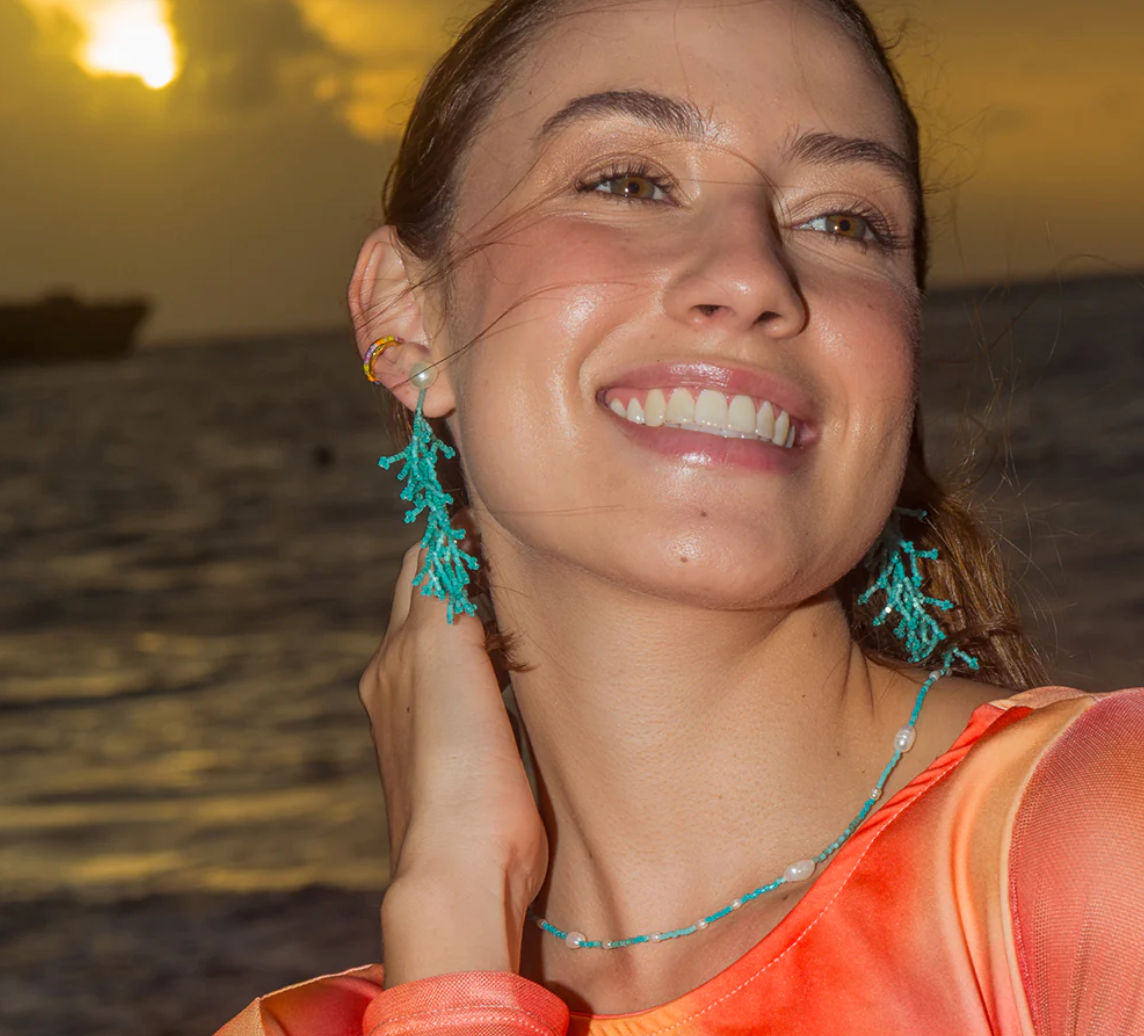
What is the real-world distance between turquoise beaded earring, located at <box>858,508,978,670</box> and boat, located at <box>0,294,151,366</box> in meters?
86.3

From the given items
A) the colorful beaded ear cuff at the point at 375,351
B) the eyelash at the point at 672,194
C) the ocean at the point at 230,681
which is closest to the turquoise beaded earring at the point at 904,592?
the ocean at the point at 230,681

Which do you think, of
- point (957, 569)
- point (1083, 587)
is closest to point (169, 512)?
point (1083, 587)

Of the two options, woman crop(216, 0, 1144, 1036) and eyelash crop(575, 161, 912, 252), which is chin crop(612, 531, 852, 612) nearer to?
woman crop(216, 0, 1144, 1036)

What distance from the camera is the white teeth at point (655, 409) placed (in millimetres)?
2197

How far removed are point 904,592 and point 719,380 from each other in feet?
2.46

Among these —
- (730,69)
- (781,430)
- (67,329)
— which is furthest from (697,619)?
(67,329)

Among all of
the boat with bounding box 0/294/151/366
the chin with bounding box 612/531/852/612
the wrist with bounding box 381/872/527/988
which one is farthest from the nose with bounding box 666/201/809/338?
the boat with bounding box 0/294/151/366

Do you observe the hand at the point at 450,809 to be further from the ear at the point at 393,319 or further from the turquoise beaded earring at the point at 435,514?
the ear at the point at 393,319

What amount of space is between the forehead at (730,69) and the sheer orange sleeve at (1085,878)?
3.08 feet

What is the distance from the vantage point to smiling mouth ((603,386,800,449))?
2178mm

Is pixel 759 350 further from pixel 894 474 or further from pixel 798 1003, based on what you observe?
pixel 798 1003

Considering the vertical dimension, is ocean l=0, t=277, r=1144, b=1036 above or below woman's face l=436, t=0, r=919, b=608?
below

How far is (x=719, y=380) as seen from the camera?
2205 millimetres

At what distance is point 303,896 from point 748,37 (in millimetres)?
5181
